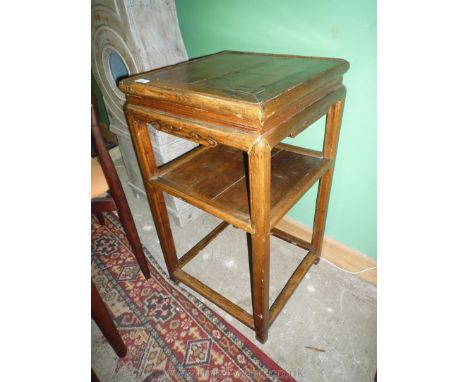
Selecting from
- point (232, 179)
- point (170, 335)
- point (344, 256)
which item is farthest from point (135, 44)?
point (344, 256)

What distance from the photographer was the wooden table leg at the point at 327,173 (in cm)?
98

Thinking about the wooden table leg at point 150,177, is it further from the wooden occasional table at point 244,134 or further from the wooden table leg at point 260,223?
the wooden table leg at point 260,223

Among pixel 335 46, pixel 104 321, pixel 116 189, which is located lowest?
pixel 104 321

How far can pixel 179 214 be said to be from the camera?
1.73 metres

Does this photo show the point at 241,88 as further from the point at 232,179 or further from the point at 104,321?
the point at 104,321

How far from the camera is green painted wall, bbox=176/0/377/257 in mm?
941

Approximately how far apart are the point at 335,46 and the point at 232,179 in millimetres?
613

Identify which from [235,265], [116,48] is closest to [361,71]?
[235,265]

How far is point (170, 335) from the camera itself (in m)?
1.20

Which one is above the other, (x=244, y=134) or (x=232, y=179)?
(x=244, y=134)

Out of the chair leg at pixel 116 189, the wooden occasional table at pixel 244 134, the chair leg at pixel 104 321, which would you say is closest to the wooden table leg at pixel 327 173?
the wooden occasional table at pixel 244 134

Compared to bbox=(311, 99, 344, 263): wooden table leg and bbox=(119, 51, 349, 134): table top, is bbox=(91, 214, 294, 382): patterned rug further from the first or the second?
bbox=(119, 51, 349, 134): table top
